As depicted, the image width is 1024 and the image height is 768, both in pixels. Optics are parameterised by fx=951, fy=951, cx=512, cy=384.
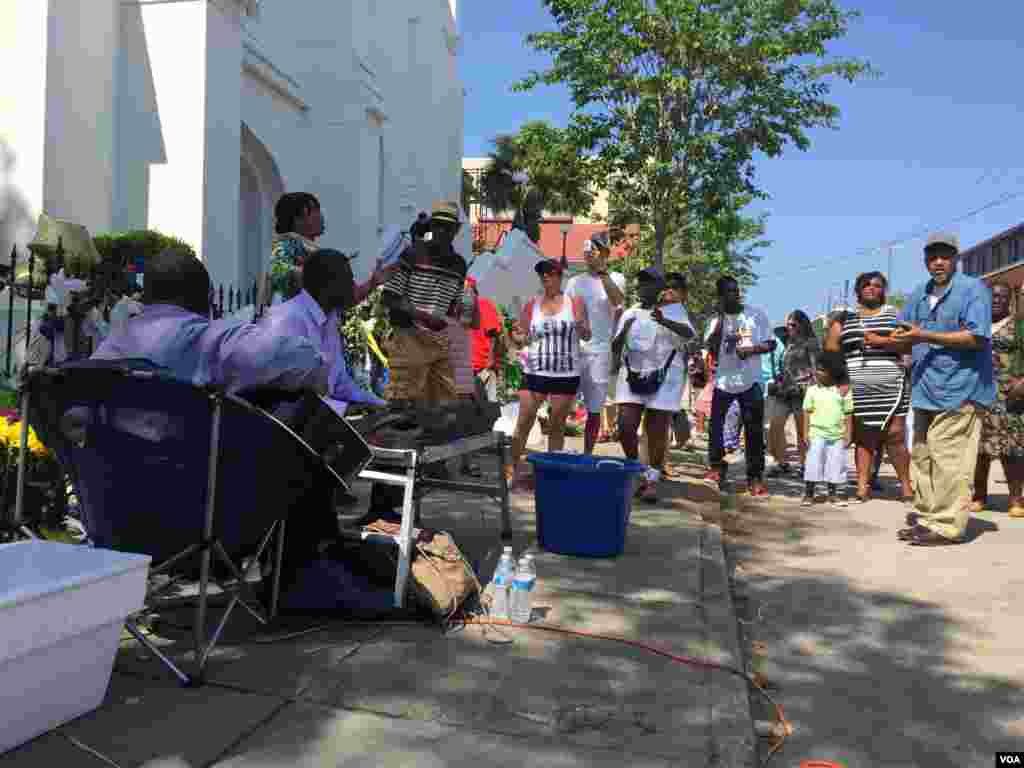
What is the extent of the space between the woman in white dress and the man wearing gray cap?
141 cm

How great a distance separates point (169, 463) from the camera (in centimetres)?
304

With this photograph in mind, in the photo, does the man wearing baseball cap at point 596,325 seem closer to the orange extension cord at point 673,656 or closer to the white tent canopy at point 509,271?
the orange extension cord at point 673,656

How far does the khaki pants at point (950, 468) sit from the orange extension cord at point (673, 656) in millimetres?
3234

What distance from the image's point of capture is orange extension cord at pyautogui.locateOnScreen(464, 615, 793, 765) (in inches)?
126

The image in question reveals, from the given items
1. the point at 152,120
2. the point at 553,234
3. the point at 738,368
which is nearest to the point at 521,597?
the point at 738,368

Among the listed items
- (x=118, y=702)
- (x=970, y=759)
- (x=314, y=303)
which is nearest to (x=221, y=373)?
(x=314, y=303)

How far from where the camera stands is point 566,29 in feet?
36.9

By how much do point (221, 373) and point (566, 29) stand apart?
9.09 metres

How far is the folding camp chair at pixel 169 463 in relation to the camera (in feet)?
9.75

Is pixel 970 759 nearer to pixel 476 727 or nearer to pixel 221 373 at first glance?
pixel 476 727

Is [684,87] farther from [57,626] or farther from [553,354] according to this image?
[57,626]

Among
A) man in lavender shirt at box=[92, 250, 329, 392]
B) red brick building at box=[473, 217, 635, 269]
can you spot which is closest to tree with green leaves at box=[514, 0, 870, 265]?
man in lavender shirt at box=[92, 250, 329, 392]

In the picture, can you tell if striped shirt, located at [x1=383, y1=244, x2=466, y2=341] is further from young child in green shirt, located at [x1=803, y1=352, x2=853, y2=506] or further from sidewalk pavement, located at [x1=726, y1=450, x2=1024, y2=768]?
young child in green shirt, located at [x1=803, y1=352, x2=853, y2=506]

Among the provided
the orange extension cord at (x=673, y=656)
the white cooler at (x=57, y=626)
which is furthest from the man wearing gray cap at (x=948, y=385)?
the white cooler at (x=57, y=626)
